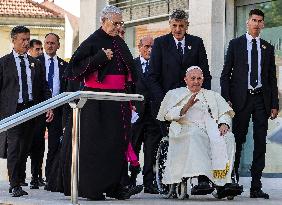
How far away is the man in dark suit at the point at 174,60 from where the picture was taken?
9734 millimetres

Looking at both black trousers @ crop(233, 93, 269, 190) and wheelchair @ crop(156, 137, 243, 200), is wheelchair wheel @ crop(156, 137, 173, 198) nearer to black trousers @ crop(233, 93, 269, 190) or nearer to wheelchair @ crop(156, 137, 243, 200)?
wheelchair @ crop(156, 137, 243, 200)

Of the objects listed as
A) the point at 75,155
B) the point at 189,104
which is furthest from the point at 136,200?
the point at 75,155

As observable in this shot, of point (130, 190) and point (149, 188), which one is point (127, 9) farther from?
point (130, 190)

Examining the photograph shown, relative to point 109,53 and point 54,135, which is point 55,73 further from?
point 109,53

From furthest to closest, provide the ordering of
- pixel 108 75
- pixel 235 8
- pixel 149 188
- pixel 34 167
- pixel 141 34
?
pixel 141 34 → pixel 235 8 → pixel 34 167 → pixel 149 188 → pixel 108 75

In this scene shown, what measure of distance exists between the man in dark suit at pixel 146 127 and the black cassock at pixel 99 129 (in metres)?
1.16

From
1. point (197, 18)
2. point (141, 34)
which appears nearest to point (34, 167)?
point (197, 18)

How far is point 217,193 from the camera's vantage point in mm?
9359

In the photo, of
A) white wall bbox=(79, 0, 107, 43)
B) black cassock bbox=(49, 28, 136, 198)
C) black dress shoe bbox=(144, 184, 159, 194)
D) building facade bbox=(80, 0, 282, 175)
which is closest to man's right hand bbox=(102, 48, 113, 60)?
black cassock bbox=(49, 28, 136, 198)

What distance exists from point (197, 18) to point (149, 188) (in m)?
4.98

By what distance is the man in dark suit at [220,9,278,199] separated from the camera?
9.70 m

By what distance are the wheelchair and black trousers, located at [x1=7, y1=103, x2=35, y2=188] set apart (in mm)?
1502

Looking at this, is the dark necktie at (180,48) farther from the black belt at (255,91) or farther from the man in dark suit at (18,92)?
the man in dark suit at (18,92)

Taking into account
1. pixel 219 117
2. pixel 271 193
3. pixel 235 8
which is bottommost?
pixel 271 193
